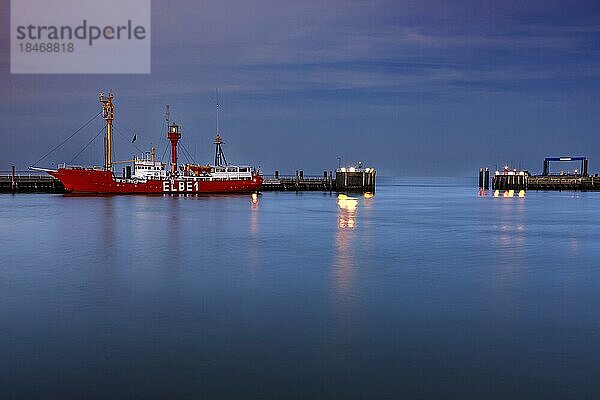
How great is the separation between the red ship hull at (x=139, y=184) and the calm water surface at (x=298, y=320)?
46.3 meters

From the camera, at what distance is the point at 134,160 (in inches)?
2975

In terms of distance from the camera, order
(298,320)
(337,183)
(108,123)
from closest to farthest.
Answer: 1. (298,320)
2. (108,123)
3. (337,183)

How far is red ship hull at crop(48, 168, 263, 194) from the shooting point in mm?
71688

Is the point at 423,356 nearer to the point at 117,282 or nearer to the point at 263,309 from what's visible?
the point at 263,309

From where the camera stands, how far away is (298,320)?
1270cm

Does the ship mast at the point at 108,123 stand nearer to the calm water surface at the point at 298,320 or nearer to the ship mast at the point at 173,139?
the ship mast at the point at 173,139

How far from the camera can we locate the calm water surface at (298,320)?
9000 millimetres

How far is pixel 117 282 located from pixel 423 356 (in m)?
10.1

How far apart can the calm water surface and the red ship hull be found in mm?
46326

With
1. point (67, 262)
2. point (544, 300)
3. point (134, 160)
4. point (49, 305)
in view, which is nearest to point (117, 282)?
point (49, 305)

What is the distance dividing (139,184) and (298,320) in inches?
2593

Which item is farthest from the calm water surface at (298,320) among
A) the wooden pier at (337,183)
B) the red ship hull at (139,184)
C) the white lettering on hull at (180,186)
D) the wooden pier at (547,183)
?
the wooden pier at (547,183)

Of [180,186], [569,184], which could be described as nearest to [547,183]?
[569,184]

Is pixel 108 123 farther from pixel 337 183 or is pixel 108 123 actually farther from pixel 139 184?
pixel 337 183
